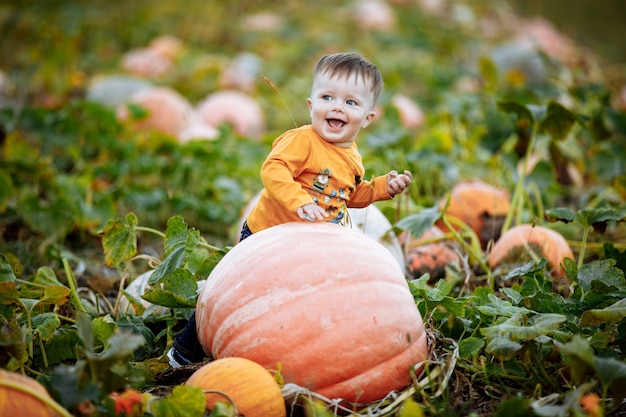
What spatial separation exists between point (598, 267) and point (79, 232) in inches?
101

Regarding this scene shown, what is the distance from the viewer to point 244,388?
1.83 m

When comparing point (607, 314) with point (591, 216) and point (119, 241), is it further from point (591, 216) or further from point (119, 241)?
point (119, 241)

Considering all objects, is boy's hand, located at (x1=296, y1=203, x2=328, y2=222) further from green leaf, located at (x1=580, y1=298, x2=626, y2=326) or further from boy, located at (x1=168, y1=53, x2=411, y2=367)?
green leaf, located at (x1=580, y1=298, x2=626, y2=326)

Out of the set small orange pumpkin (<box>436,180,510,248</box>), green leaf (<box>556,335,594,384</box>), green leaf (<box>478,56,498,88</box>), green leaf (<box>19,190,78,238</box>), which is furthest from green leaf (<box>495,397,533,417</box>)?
green leaf (<box>478,56,498,88</box>)

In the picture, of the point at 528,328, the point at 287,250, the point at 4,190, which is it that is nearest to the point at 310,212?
the point at 287,250

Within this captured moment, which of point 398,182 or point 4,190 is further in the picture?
point 4,190

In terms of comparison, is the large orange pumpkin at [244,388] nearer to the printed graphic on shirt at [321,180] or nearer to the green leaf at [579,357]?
the printed graphic on shirt at [321,180]

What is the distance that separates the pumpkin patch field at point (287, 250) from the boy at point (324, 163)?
101mm

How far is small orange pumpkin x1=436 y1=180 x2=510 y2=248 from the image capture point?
3555mm

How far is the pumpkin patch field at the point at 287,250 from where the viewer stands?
1.91 m

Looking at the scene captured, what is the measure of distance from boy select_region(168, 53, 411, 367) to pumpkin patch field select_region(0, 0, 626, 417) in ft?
0.33

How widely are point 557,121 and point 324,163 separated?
155 cm

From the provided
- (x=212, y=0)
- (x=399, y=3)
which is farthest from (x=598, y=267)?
(x=399, y=3)

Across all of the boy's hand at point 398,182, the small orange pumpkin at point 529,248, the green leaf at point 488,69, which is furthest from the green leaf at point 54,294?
the green leaf at point 488,69
